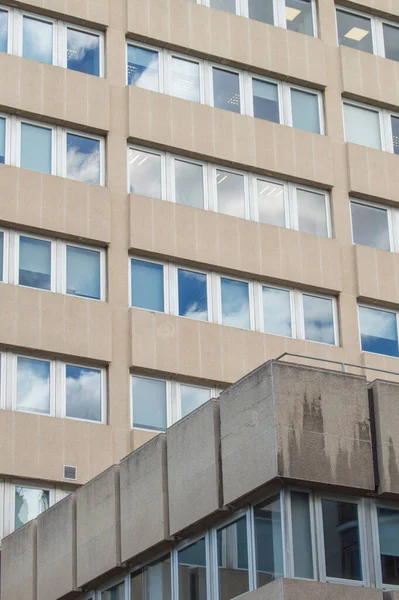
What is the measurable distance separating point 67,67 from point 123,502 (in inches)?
668

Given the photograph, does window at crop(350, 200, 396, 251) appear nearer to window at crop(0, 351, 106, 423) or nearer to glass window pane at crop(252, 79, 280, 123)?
glass window pane at crop(252, 79, 280, 123)

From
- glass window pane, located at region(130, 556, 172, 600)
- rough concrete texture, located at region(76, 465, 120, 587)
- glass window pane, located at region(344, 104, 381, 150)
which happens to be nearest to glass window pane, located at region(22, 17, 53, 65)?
glass window pane, located at region(344, 104, 381, 150)

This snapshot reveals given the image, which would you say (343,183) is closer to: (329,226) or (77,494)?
(329,226)

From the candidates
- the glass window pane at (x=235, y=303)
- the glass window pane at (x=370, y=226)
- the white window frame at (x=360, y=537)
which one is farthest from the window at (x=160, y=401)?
the white window frame at (x=360, y=537)

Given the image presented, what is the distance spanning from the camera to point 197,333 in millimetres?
37219

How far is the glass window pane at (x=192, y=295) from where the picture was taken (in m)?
37.7

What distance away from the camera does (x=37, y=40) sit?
3900 cm

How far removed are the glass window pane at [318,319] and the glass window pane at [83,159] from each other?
22.4 feet

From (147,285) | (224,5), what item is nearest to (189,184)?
(147,285)

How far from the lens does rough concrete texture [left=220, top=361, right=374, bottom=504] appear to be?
2112 cm

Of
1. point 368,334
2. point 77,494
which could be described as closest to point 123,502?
point 77,494

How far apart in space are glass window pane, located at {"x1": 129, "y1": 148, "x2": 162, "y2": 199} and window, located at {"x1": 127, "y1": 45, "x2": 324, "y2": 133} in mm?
2152

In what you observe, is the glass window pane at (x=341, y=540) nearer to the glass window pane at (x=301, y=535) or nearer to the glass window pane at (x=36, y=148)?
the glass window pane at (x=301, y=535)

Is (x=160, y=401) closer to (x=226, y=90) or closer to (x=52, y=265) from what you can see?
(x=52, y=265)
